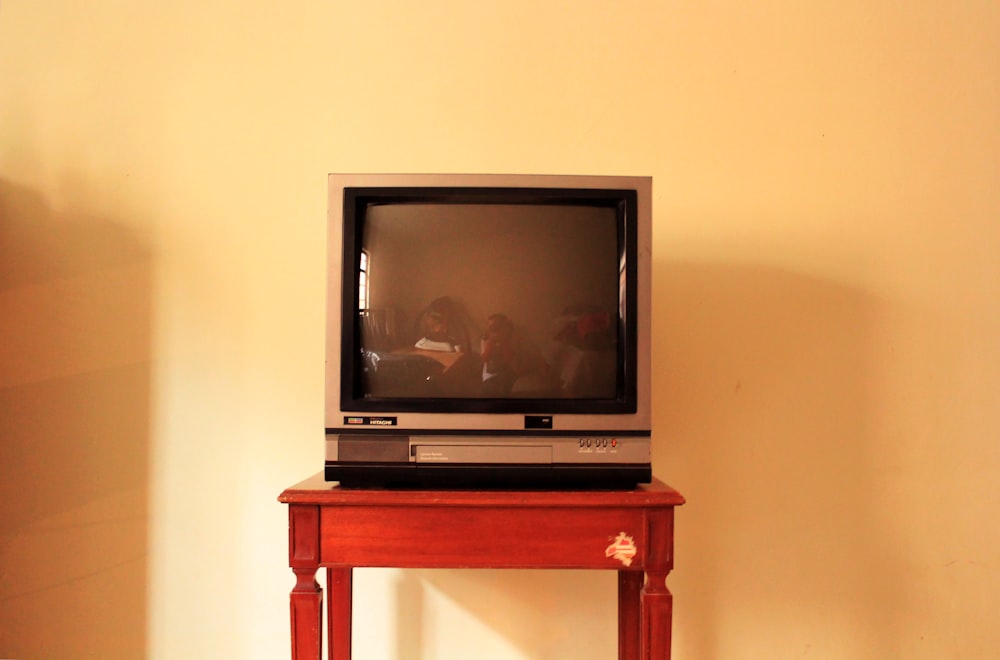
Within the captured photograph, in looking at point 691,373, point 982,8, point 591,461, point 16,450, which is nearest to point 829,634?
point 691,373

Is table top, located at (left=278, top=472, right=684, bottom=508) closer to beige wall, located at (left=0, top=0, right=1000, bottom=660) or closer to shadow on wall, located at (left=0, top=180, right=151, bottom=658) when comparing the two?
beige wall, located at (left=0, top=0, right=1000, bottom=660)

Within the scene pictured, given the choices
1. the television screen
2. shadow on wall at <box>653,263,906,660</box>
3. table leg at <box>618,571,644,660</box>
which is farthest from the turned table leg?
shadow on wall at <box>653,263,906,660</box>

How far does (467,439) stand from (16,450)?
4.02ft

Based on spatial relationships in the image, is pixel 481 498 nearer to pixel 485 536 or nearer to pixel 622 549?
pixel 485 536

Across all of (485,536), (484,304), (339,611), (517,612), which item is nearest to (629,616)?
(517,612)

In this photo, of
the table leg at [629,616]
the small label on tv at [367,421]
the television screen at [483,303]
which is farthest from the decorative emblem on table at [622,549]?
the small label on tv at [367,421]

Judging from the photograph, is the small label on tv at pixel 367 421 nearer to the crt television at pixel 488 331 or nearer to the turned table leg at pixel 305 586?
the crt television at pixel 488 331

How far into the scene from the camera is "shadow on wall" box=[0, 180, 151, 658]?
163cm

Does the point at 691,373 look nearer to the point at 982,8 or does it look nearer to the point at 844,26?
the point at 844,26

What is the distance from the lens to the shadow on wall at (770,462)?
160 cm

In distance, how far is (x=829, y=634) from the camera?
1.60m

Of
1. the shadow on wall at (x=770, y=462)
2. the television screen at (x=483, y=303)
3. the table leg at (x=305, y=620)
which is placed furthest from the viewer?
the shadow on wall at (x=770, y=462)

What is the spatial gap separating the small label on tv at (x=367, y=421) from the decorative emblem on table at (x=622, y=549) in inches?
17.5

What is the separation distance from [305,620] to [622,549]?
0.56 metres
